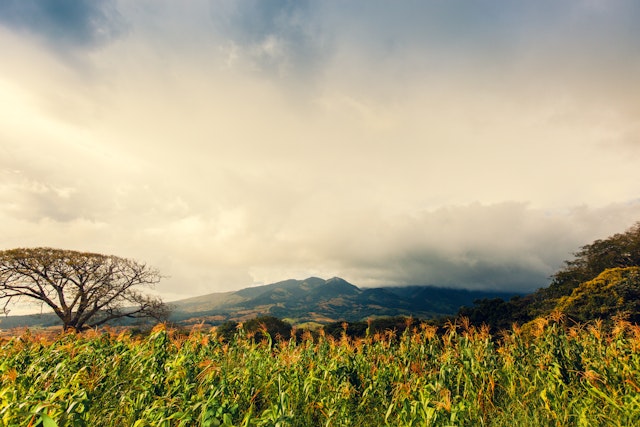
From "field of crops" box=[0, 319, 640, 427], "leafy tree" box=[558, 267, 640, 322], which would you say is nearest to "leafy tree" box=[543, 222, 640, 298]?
"leafy tree" box=[558, 267, 640, 322]

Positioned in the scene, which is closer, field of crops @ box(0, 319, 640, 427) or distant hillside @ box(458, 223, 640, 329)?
field of crops @ box(0, 319, 640, 427)

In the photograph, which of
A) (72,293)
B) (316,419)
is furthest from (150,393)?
(72,293)

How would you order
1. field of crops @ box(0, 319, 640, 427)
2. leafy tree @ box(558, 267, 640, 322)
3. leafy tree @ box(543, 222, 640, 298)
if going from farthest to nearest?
leafy tree @ box(543, 222, 640, 298) < leafy tree @ box(558, 267, 640, 322) < field of crops @ box(0, 319, 640, 427)

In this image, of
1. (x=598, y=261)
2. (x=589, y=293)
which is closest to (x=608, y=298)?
(x=589, y=293)

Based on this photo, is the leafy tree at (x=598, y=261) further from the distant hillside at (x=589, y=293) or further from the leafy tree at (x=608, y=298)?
the leafy tree at (x=608, y=298)

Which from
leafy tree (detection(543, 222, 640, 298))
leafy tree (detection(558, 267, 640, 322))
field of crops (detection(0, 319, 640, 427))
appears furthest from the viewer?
leafy tree (detection(543, 222, 640, 298))

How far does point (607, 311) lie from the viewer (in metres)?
27.1

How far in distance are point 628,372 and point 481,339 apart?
407 centimetres

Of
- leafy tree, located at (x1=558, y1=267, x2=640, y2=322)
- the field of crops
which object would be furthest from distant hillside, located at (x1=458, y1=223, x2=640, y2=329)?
the field of crops

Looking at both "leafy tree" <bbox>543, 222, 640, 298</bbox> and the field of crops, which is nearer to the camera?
the field of crops

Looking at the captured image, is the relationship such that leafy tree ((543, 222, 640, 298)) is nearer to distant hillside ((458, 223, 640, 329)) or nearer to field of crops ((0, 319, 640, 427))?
distant hillside ((458, 223, 640, 329))

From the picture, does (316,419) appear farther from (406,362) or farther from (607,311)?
(607,311)

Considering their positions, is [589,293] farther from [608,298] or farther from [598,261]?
[598,261]

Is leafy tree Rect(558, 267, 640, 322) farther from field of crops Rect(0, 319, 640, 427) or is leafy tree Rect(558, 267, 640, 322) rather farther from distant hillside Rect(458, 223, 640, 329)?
field of crops Rect(0, 319, 640, 427)
